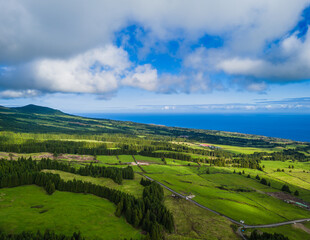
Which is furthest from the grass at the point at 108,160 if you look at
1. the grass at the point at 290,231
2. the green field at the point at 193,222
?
the grass at the point at 290,231

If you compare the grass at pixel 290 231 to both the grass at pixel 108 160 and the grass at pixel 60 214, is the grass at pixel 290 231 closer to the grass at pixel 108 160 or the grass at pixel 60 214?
the grass at pixel 60 214

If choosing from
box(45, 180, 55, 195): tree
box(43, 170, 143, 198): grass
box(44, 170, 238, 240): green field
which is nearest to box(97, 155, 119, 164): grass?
box(43, 170, 143, 198): grass

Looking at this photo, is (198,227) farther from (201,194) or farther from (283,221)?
(283,221)

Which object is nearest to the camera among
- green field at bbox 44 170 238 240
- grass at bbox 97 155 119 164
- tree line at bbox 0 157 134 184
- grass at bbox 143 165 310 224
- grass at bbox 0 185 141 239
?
grass at bbox 0 185 141 239

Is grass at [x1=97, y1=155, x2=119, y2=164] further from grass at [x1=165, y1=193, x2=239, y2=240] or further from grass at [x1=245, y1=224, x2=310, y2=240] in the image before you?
grass at [x1=245, y1=224, x2=310, y2=240]

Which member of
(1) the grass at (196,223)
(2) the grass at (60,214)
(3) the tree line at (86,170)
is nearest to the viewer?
(2) the grass at (60,214)

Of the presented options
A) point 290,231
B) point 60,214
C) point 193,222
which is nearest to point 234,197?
point 290,231

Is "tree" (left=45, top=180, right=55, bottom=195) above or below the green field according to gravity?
above

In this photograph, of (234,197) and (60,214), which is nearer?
(60,214)

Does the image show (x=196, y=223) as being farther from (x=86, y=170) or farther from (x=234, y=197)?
(x=86, y=170)

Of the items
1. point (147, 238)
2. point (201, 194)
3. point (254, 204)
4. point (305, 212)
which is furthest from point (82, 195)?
point (305, 212)
